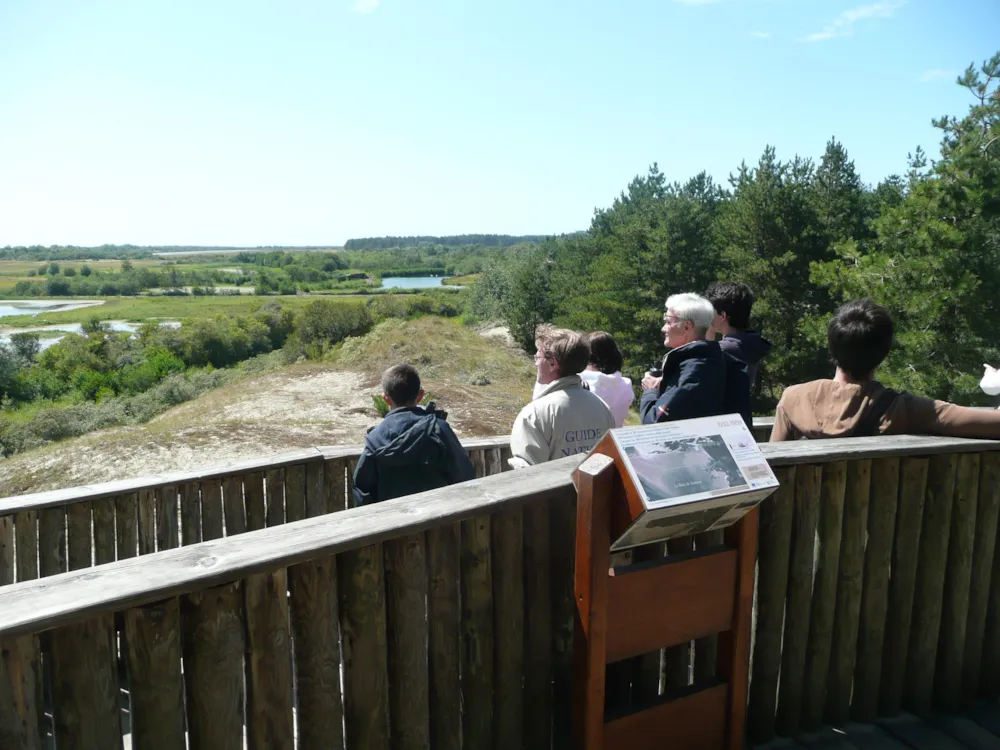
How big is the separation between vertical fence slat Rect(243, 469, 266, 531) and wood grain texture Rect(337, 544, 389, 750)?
6.96 feet

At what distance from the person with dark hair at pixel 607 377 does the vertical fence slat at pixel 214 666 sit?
106 inches

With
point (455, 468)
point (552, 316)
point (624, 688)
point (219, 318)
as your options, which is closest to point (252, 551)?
point (624, 688)

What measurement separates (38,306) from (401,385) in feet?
498

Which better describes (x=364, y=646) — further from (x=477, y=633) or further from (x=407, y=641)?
(x=477, y=633)

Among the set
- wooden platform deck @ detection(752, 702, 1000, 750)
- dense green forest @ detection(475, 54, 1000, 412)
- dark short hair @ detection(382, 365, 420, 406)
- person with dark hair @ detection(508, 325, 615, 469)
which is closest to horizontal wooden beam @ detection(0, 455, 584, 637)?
person with dark hair @ detection(508, 325, 615, 469)

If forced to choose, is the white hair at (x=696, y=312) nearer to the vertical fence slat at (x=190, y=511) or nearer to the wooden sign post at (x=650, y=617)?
the wooden sign post at (x=650, y=617)

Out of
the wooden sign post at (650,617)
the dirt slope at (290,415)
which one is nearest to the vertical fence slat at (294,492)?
the wooden sign post at (650,617)

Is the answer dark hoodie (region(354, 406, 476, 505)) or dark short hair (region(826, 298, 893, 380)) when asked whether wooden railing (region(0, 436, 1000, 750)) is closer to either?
dark short hair (region(826, 298, 893, 380))

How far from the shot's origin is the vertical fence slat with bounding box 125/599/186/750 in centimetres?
162

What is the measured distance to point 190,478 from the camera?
3750mm

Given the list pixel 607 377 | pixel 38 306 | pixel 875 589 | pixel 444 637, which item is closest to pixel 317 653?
pixel 444 637

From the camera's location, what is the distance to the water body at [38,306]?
129m

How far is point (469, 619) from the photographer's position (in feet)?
6.95

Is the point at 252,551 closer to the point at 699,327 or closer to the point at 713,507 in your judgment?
the point at 713,507
